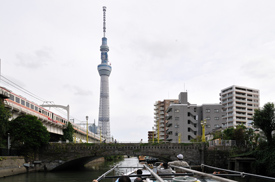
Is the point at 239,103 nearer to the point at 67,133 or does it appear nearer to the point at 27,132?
the point at 67,133

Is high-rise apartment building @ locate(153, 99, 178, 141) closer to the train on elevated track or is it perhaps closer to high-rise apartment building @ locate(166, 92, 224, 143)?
high-rise apartment building @ locate(166, 92, 224, 143)

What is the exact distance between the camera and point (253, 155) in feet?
134

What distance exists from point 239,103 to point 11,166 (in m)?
96.1

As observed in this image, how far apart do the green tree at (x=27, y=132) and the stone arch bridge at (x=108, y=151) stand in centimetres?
311

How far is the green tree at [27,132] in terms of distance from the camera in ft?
155

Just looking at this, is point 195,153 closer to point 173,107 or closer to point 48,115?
point 48,115

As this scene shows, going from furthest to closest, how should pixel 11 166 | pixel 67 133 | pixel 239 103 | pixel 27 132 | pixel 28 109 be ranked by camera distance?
pixel 239 103
pixel 67 133
pixel 28 109
pixel 27 132
pixel 11 166

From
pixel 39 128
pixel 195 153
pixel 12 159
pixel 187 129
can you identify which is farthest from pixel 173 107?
pixel 12 159

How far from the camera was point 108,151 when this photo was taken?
175 feet

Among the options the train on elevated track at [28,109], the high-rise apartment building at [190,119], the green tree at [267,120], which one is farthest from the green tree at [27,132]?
the high-rise apartment building at [190,119]

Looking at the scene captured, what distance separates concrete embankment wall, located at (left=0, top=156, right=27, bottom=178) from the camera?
37156 millimetres

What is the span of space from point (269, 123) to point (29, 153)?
34.8 meters

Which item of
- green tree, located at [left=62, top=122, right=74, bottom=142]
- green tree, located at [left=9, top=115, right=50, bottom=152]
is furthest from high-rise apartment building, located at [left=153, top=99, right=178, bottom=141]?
green tree, located at [left=9, top=115, right=50, bottom=152]

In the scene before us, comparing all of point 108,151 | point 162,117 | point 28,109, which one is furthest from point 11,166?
point 162,117
